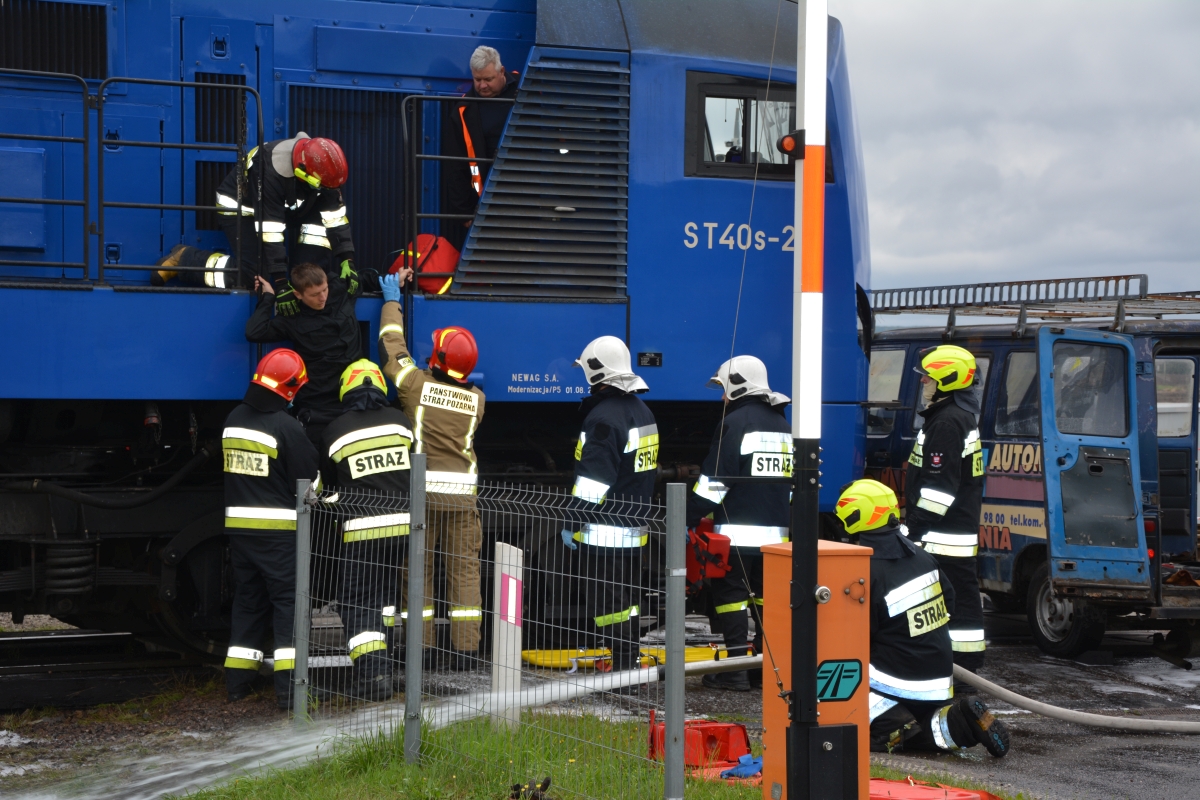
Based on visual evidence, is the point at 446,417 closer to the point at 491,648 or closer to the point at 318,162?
the point at 318,162

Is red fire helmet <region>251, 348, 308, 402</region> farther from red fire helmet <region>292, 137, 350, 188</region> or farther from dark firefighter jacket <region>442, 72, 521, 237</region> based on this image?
dark firefighter jacket <region>442, 72, 521, 237</region>

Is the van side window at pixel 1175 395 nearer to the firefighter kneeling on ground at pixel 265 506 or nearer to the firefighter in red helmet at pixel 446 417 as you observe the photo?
the firefighter in red helmet at pixel 446 417

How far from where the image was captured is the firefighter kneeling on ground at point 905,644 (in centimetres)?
558

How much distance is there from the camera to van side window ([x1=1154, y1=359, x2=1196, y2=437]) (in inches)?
339

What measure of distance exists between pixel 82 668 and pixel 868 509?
15.4 ft

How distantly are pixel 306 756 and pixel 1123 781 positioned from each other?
377 centimetres

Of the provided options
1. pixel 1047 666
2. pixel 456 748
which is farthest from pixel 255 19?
pixel 1047 666

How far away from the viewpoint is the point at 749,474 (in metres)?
6.85

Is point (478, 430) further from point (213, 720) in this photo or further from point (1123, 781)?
point (1123, 781)

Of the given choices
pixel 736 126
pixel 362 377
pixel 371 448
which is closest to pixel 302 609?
pixel 371 448

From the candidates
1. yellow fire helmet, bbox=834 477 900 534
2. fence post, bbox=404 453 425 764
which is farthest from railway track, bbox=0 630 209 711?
yellow fire helmet, bbox=834 477 900 534

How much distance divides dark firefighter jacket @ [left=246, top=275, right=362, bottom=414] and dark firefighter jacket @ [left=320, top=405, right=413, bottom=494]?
359 mm

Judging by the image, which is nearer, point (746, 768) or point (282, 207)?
point (746, 768)

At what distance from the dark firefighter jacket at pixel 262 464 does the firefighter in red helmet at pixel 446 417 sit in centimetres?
64
